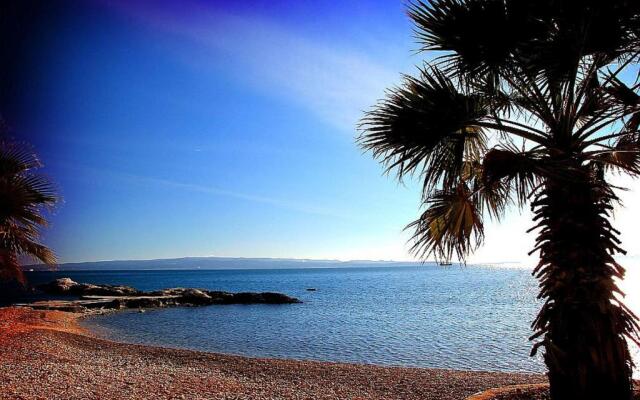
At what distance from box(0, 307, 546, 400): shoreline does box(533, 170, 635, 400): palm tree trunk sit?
6.59m

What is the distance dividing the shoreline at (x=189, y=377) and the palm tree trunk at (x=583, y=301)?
659cm

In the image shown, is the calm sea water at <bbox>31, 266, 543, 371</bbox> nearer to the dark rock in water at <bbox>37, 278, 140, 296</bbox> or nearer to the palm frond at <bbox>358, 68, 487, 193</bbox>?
the palm frond at <bbox>358, 68, 487, 193</bbox>

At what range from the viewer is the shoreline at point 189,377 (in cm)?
988

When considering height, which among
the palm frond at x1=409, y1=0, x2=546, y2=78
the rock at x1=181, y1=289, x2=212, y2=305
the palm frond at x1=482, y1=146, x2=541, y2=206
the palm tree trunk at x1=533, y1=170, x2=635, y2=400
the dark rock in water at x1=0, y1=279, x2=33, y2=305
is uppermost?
the palm frond at x1=409, y1=0, x2=546, y2=78

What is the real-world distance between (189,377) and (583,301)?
10.6 meters

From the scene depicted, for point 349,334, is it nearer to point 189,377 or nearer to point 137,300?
point 189,377

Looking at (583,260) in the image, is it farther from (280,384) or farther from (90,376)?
(90,376)

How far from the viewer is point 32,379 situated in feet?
33.7

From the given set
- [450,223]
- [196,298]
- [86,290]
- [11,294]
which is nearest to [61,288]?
[11,294]

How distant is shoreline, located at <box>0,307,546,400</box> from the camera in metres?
9.88

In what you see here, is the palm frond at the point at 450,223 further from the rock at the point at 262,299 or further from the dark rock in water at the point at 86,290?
the dark rock in water at the point at 86,290

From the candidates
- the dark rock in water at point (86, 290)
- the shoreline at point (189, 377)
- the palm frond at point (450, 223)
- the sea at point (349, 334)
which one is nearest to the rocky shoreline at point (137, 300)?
the dark rock in water at point (86, 290)

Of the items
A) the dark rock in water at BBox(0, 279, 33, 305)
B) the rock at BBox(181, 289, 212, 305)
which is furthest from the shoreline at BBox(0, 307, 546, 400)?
the rock at BBox(181, 289, 212, 305)

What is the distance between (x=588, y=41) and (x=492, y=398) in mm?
5302
